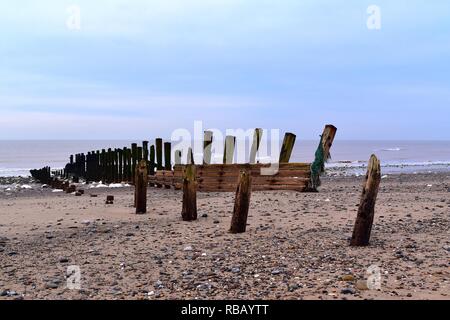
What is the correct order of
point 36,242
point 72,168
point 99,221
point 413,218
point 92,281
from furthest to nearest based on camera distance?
point 72,168, point 99,221, point 413,218, point 36,242, point 92,281

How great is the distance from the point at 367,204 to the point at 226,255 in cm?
215

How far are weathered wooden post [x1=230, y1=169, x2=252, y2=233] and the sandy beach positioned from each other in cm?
23

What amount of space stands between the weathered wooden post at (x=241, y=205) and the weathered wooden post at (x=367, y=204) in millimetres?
2102

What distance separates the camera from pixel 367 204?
7.39 metres

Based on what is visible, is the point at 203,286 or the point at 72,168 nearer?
the point at 203,286

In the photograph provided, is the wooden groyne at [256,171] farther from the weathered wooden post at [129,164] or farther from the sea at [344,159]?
the sea at [344,159]

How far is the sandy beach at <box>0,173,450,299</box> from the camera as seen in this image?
5.54 meters

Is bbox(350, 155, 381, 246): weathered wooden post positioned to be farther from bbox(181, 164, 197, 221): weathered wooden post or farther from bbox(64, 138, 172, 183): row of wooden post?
bbox(64, 138, 172, 183): row of wooden post

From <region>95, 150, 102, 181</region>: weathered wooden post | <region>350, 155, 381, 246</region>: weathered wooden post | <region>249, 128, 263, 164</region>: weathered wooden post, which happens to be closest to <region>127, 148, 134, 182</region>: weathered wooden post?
<region>95, 150, 102, 181</region>: weathered wooden post

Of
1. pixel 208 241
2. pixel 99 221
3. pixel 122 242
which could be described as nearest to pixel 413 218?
pixel 208 241

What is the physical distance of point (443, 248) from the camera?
7.13m

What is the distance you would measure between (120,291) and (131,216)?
20.2 feet
